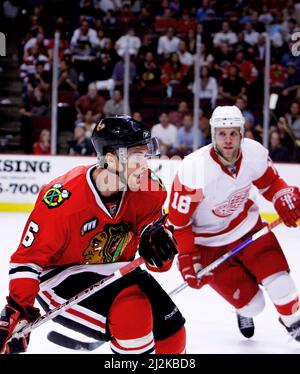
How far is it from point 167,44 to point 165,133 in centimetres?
150

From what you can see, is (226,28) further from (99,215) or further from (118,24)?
(99,215)

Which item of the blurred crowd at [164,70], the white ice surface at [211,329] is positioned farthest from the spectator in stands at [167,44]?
the white ice surface at [211,329]

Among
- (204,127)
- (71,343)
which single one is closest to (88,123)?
(204,127)

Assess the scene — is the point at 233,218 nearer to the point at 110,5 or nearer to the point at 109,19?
the point at 109,19

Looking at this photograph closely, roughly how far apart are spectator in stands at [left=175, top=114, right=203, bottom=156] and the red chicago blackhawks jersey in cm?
460

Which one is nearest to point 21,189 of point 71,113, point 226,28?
point 71,113

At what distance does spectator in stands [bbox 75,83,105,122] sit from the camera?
25.3 ft

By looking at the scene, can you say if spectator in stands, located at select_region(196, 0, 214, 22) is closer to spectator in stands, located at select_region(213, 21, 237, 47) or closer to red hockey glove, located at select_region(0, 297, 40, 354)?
spectator in stands, located at select_region(213, 21, 237, 47)

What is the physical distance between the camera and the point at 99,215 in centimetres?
253

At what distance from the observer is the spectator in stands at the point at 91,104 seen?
7719 mm

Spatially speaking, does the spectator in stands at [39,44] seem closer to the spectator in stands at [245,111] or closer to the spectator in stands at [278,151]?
the spectator in stands at [245,111]

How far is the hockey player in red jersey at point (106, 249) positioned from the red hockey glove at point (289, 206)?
2.87 feet

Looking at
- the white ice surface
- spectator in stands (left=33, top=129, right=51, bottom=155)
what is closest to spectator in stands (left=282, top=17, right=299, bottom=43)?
spectator in stands (left=33, top=129, right=51, bottom=155)

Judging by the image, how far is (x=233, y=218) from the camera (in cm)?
353
